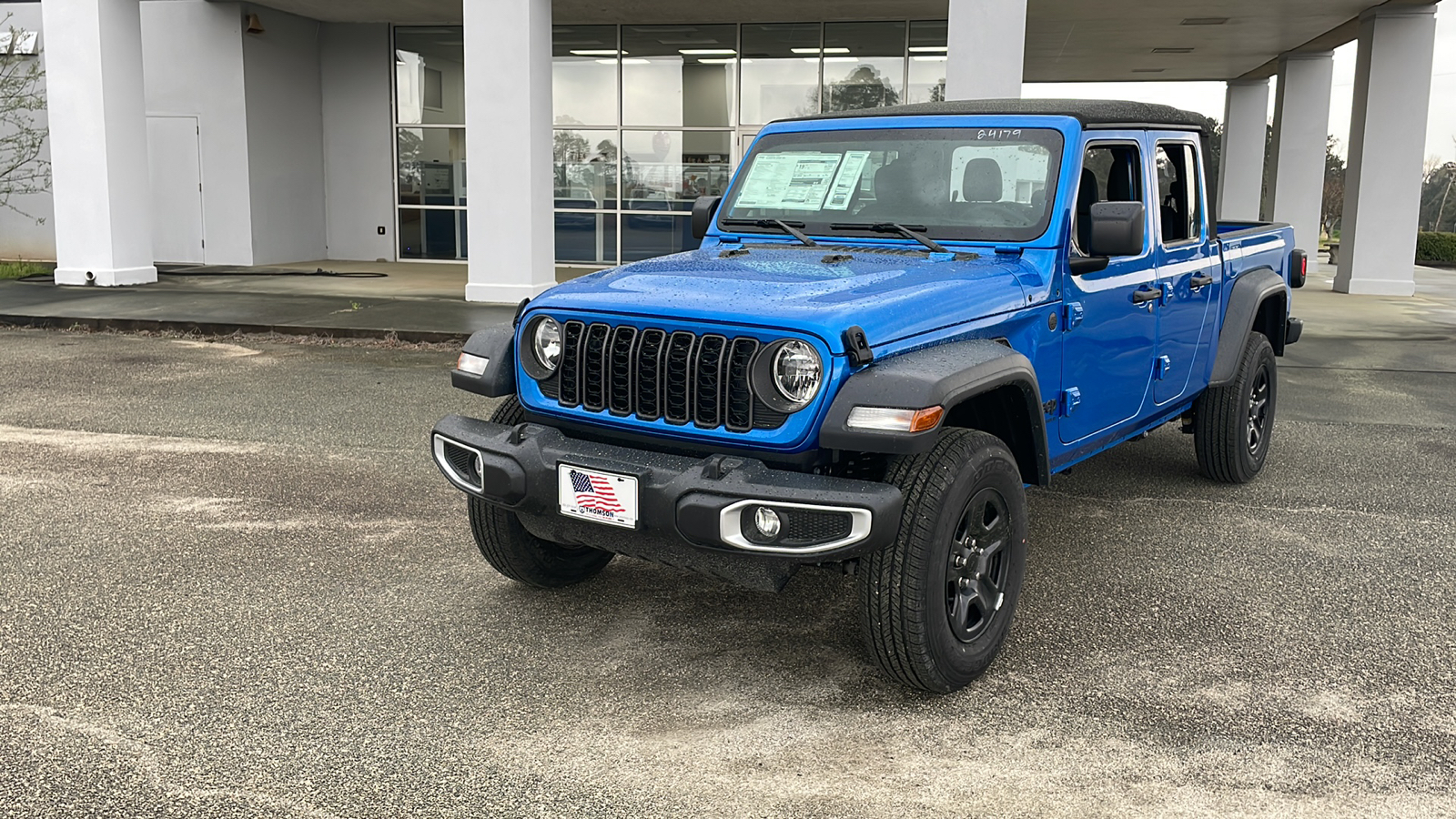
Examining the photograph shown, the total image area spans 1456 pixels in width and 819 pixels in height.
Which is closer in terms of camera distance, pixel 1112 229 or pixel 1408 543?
pixel 1112 229

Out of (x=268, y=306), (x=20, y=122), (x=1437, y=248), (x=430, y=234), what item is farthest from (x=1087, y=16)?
(x=20, y=122)

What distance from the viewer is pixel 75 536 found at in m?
5.33

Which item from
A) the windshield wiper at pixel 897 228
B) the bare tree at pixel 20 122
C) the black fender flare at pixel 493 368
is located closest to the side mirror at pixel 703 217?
the windshield wiper at pixel 897 228

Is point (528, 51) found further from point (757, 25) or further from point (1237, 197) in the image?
point (1237, 197)

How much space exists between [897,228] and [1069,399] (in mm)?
944

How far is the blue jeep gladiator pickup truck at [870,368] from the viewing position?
3.49 metres

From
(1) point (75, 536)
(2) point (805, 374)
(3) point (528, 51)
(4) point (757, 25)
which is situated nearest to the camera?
(2) point (805, 374)

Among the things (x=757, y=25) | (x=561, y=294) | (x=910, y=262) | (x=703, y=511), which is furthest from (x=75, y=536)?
(x=757, y=25)

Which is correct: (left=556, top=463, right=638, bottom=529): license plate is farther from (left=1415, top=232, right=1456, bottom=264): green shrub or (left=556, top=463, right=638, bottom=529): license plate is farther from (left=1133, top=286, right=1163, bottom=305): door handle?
(left=1415, top=232, right=1456, bottom=264): green shrub

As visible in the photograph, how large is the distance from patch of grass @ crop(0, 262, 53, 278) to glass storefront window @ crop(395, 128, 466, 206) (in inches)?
235

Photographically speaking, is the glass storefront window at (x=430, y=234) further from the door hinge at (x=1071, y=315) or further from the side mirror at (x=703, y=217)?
the door hinge at (x=1071, y=315)

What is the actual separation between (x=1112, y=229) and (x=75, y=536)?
4.61 meters

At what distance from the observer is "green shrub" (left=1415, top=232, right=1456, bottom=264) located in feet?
96.9

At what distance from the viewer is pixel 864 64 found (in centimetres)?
2005
